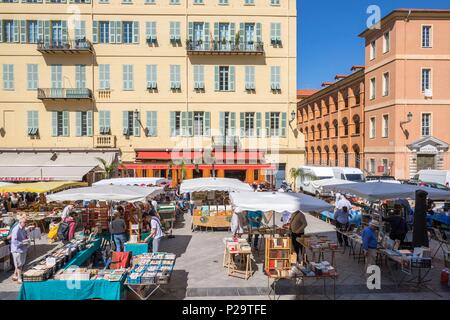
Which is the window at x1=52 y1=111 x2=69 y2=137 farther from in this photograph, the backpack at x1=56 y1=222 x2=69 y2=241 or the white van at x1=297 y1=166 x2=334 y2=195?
the white van at x1=297 y1=166 x2=334 y2=195

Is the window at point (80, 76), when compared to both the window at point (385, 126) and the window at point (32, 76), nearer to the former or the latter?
the window at point (32, 76)

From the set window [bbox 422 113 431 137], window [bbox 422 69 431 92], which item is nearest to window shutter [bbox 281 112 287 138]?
Result: window [bbox 422 113 431 137]

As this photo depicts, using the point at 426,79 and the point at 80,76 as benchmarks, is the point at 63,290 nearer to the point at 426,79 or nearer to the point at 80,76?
the point at 80,76

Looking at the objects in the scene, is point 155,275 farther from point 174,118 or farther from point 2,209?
point 174,118

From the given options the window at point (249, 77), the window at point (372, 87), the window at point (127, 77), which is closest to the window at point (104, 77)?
the window at point (127, 77)

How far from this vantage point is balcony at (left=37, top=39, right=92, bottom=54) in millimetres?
27062

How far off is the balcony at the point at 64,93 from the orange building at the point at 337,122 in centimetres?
2607

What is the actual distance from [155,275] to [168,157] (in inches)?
803

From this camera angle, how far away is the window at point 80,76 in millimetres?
27844

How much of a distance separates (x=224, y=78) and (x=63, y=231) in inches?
740

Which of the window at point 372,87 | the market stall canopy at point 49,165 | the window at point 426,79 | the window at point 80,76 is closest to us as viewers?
the market stall canopy at point 49,165

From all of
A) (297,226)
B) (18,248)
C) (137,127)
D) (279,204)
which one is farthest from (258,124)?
(18,248)

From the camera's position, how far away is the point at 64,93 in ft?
90.2
